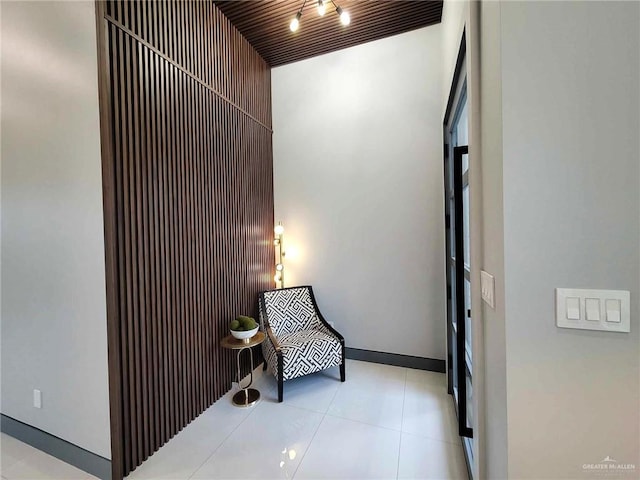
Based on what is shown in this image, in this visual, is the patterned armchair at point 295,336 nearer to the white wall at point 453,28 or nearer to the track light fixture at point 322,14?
the white wall at point 453,28

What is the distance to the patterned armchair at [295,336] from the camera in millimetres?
2387

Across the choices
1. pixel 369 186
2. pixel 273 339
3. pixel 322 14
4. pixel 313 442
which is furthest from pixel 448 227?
pixel 322 14

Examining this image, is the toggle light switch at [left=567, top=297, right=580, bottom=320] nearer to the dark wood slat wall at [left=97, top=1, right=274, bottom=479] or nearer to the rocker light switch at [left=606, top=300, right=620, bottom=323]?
the rocker light switch at [left=606, top=300, right=620, bottom=323]

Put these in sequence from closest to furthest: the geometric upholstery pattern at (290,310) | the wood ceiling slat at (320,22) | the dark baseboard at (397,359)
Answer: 1. the wood ceiling slat at (320,22)
2. the dark baseboard at (397,359)
3. the geometric upholstery pattern at (290,310)

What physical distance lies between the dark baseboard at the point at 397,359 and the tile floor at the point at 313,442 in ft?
0.85

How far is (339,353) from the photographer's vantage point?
256cm

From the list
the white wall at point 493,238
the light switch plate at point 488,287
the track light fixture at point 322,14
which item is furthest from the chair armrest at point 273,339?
the track light fixture at point 322,14

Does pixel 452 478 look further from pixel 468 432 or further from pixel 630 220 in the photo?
pixel 630 220

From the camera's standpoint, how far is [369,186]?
117 inches

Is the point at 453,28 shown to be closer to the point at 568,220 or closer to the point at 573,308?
the point at 568,220

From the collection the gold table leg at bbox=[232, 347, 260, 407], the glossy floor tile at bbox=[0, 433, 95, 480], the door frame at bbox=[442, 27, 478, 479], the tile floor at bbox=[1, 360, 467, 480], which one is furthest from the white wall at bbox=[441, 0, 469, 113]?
the glossy floor tile at bbox=[0, 433, 95, 480]

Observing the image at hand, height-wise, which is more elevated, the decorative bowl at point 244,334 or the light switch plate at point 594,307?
the light switch plate at point 594,307

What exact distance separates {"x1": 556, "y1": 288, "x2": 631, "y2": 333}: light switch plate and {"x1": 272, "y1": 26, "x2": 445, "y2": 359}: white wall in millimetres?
1971

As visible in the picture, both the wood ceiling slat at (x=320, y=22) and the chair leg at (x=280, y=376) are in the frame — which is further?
the wood ceiling slat at (x=320, y=22)
